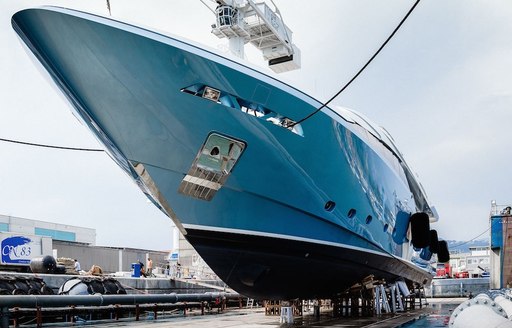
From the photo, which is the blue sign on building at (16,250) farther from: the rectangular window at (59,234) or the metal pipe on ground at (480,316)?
the rectangular window at (59,234)

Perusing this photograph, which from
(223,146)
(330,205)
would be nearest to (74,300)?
(223,146)

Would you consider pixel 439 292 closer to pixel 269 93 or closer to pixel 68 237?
pixel 269 93

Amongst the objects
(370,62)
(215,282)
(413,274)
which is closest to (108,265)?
(215,282)

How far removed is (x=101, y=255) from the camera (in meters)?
27.9

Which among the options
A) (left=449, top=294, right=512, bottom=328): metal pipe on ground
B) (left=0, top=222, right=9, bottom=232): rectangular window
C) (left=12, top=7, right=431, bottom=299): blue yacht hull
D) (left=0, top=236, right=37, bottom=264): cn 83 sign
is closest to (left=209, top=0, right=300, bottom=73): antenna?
(left=12, top=7, right=431, bottom=299): blue yacht hull

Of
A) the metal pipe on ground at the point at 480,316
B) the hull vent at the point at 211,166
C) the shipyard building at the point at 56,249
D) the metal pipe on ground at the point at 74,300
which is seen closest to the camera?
the metal pipe on ground at the point at 480,316

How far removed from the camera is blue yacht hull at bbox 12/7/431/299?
8633mm

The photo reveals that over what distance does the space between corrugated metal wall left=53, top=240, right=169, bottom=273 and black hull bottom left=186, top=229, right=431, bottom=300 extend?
55.5 feet

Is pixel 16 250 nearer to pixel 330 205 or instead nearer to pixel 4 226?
pixel 330 205

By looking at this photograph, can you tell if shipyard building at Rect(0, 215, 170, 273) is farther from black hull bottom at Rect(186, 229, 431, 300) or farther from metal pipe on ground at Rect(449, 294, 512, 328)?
metal pipe on ground at Rect(449, 294, 512, 328)

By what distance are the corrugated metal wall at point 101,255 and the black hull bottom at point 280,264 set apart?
666 inches

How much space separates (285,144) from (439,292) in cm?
2382

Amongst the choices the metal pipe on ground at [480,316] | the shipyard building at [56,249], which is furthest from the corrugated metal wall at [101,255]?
the metal pipe on ground at [480,316]

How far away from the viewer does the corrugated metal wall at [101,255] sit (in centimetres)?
2589
